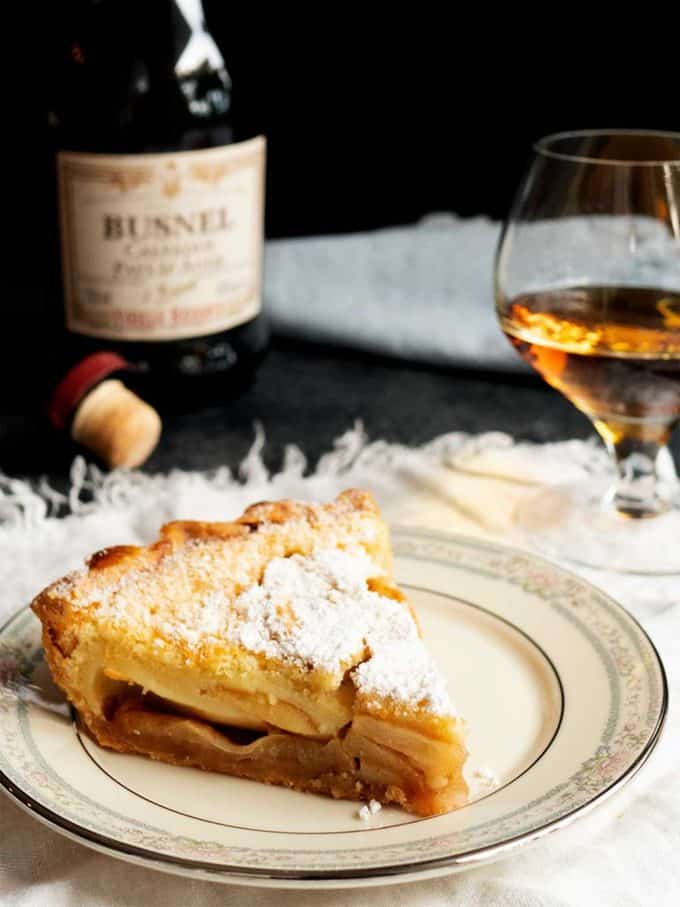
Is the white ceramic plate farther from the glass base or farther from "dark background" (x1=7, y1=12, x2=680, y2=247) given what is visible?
"dark background" (x1=7, y1=12, x2=680, y2=247)

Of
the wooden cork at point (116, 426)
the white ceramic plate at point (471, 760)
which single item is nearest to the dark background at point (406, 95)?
the wooden cork at point (116, 426)

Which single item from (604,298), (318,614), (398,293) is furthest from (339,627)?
(398,293)

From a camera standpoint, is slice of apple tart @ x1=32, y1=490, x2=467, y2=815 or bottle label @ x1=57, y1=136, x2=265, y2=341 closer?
slice of apple tart @ x1=32, y1=490, x2=467, y2=815

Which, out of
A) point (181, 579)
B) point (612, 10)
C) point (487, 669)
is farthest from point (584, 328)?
point (612, 10)

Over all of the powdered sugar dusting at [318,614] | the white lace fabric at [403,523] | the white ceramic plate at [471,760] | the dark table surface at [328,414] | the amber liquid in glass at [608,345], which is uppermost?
the amber liquid in glass at [608,345]

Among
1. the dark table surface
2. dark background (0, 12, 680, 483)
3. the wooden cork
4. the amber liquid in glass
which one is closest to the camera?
the amber liquid in glass

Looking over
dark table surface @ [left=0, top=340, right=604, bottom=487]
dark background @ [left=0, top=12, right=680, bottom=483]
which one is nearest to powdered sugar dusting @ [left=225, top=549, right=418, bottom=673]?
dark table surface @ [left=0, top=340, right=604, bottom=487]

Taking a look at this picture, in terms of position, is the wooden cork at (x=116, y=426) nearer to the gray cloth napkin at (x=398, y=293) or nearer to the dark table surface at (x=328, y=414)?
the dark table surface at (x=328, y=414)
